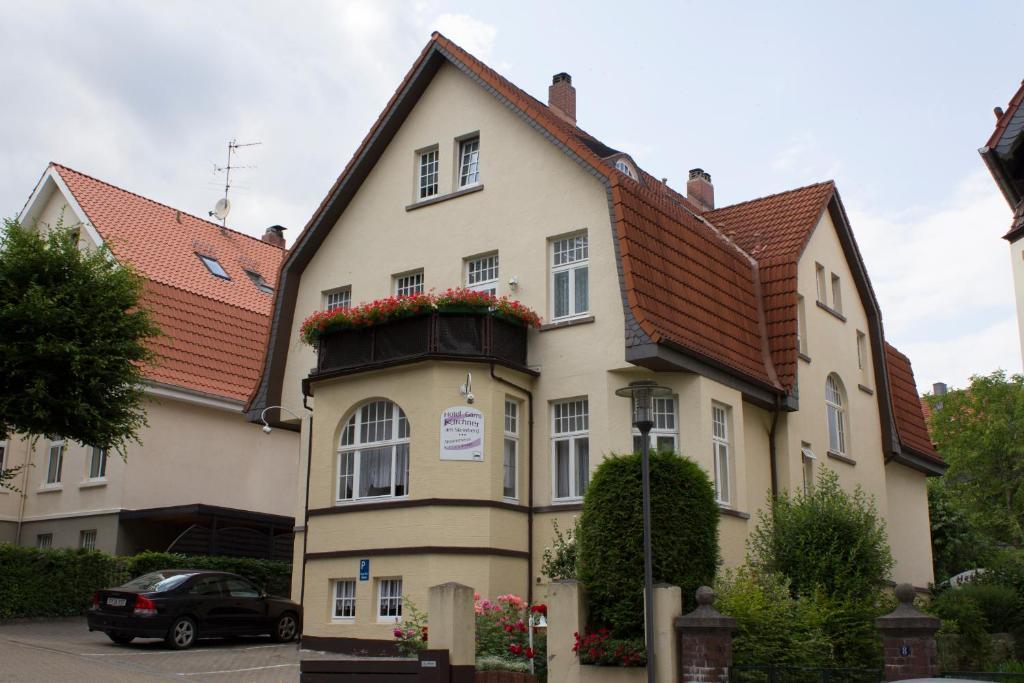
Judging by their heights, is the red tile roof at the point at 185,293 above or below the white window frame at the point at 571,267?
above

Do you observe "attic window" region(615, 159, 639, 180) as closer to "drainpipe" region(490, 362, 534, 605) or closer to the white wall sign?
"drainpipe" region(490, 362, 534, 605)

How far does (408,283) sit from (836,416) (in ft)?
34.9

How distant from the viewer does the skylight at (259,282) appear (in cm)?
3728

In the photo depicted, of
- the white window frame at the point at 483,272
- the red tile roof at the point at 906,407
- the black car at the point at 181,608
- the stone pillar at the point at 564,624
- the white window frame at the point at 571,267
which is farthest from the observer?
the red tile roof at the point at 906,407

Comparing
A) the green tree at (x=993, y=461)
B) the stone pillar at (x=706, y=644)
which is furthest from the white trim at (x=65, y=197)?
the green tree at (x=993, y=461)

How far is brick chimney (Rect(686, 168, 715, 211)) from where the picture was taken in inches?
1480

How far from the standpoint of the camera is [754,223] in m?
27.3

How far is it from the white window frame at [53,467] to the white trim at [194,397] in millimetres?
3940

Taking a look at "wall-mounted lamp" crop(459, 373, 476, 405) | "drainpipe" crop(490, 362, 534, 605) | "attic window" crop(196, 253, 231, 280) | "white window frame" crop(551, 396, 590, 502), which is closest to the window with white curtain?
"drainpipe" crop(490, 362, 534, 605)

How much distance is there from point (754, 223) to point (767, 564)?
10.2 m

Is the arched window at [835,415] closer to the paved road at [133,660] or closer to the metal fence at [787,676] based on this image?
the paved road at [133,660]

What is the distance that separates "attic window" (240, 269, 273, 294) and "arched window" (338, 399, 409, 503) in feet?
52.8

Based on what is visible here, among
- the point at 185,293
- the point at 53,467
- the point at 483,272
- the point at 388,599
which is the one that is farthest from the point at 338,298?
the point at 53,467

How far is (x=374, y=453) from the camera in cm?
2161
